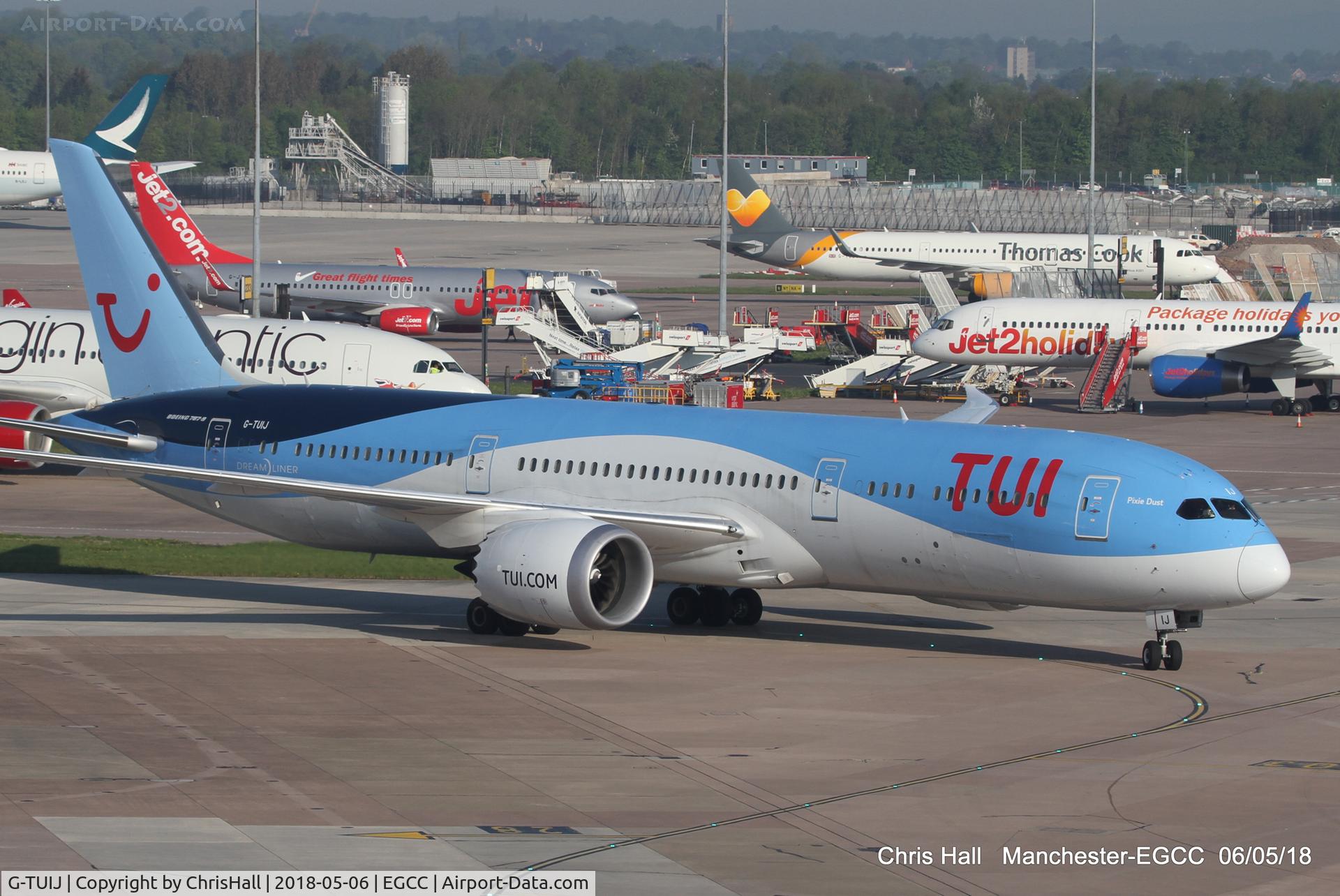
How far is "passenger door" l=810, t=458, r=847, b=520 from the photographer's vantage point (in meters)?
29.7

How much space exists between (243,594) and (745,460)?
1130 cm

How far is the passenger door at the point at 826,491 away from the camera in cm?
2970

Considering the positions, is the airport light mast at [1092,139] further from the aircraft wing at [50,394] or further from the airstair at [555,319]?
the aircraft wing at [50,394]

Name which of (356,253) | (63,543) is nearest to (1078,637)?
(63,543)

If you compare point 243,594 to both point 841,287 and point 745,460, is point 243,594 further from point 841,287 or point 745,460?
point 841,287

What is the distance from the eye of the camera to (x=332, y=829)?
19.7 meters

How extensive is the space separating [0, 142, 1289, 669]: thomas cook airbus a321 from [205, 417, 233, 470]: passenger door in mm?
41

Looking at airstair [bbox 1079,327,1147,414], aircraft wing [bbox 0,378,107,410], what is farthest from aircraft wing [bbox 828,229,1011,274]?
aircraft wing [bbox 0,378,107,410]

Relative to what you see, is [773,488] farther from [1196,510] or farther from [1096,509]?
[1196,510]

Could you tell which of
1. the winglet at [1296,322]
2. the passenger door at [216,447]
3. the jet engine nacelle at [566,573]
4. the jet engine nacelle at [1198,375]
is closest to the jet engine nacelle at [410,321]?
the jet engine nacelle at [1198,375]

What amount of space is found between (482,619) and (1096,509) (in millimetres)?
10562

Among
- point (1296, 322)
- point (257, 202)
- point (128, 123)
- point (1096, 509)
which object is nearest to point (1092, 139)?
point (1296, 322)

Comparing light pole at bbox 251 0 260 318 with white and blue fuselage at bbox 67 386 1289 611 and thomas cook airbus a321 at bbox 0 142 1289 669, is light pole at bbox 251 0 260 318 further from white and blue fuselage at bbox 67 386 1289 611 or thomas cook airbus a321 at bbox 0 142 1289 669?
white and blue fuselage at bbox 67 386 1289 611

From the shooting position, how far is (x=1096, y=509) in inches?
1100
